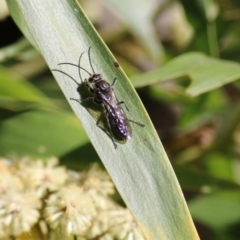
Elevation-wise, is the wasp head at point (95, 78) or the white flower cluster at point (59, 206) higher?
the wasp head at point (95, 78)

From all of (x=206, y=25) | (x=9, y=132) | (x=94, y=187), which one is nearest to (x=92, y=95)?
(x=94, y=187)

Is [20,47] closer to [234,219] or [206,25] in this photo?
[206,25]

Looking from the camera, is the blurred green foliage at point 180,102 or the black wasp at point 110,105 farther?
→ the blurred green foliage at point 180,102

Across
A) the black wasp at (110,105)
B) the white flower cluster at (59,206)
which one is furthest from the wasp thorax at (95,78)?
the white flower cluster at (59,206)

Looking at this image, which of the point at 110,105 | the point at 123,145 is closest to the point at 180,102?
the point at 110,105

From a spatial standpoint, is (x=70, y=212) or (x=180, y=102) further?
(x=180, y=102)

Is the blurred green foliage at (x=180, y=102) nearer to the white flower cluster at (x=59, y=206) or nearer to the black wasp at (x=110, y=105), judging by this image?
the black wasp at (x=110, y=105)

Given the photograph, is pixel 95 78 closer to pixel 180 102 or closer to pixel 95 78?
pixel 95 78
